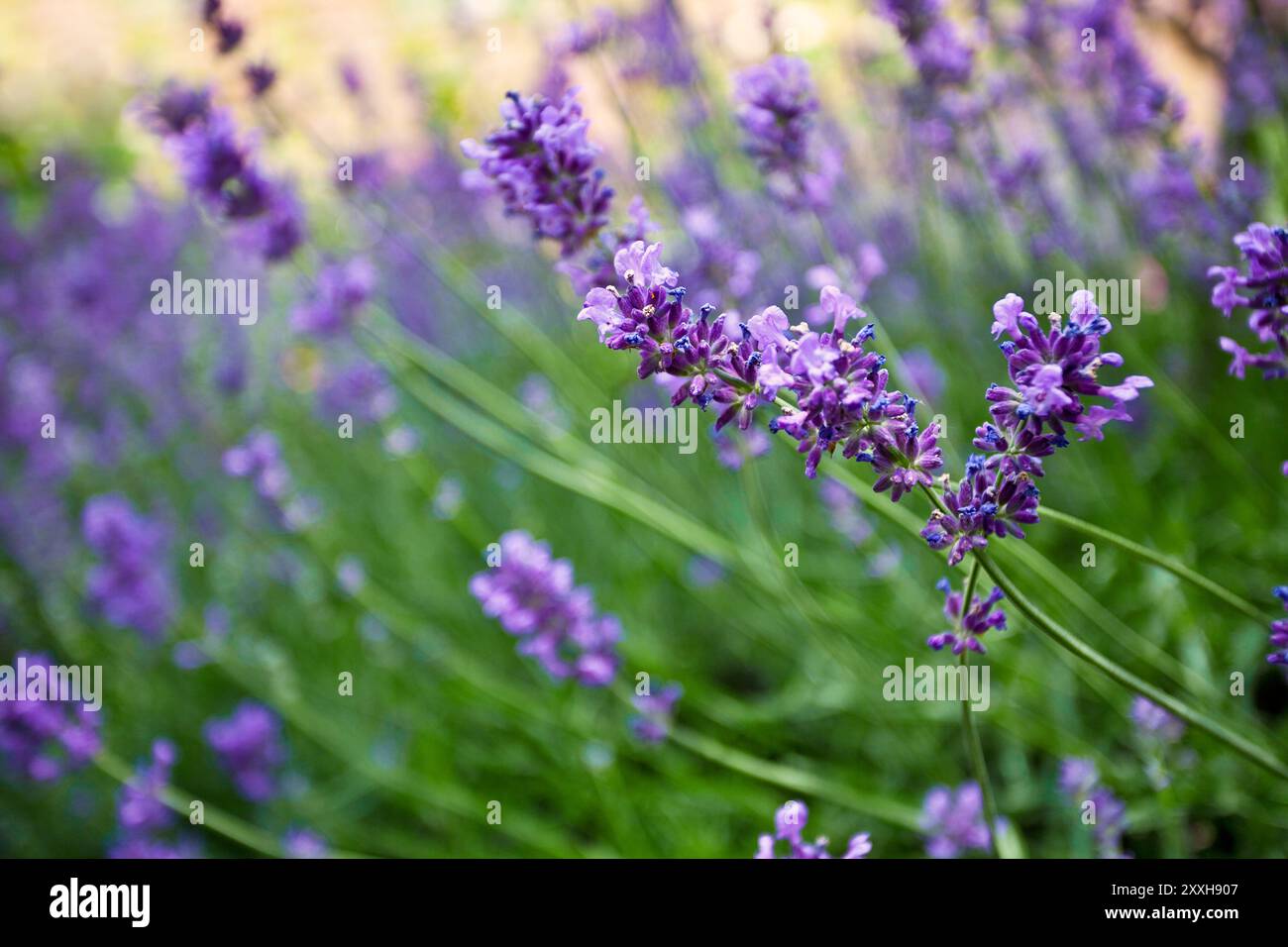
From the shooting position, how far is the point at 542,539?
3361 mm

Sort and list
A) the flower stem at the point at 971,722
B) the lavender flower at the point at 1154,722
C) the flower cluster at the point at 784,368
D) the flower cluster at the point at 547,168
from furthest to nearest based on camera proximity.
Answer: the lavender flower at the point at 1154,722
the flower cluster at the point at 547,168
the flower stem at the point at 971,722
the flower cluster at the point at 784,368

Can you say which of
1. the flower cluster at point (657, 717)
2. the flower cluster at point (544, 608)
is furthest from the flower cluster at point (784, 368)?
the flower cluster at point (657, 717)

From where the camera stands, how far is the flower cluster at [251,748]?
273cm

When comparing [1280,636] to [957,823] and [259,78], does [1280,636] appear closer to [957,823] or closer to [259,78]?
[957,823]

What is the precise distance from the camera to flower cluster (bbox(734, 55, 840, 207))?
5.82 feet

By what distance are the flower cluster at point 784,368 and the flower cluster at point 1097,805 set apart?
2.84ft

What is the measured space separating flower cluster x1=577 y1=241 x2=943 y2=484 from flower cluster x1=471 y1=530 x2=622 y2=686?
71cm

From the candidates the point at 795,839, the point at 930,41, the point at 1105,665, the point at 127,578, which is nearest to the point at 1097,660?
the point at 1105,665

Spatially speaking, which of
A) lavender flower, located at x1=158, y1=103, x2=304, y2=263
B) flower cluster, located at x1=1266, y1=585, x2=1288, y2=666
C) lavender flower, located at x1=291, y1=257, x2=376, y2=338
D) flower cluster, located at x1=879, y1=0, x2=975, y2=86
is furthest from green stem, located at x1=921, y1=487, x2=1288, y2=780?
lavender flower, located at x1=158, y1=103, x2=304, y2=263

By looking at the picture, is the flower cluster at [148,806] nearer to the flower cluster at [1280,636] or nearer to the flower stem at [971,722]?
the flower stem at [971,722]

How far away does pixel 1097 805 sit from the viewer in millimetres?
1670
